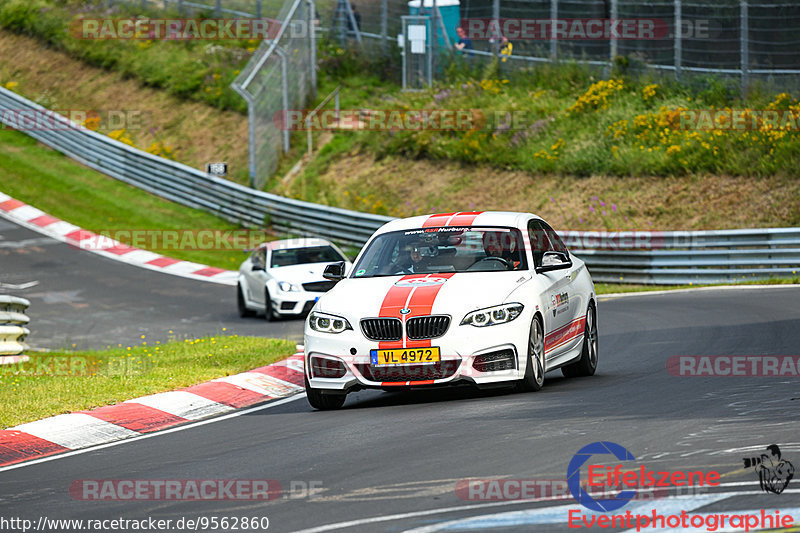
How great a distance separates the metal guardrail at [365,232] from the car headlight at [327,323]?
13.8m

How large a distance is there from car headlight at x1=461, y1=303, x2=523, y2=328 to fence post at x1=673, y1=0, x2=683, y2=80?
20000mm

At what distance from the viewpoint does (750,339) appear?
13.2 metres

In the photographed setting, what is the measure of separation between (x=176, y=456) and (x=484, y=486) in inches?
109

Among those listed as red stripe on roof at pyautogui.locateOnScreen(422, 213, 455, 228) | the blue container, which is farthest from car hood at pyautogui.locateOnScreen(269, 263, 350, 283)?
the blue container

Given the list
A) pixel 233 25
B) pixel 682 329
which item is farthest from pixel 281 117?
pixel 682 329

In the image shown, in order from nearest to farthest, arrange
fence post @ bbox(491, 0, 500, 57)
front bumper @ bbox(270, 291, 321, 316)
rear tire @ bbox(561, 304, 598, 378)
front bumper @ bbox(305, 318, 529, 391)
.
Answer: front bumper @ bbox(305, 318, 529, 391) → rear tire @ bbox(561, 304, 598, 378) → front bumper @ bbox(270, 291, 321, 316) → fence post @ bbox(491, 0, 500, 57)

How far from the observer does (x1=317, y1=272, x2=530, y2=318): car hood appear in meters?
9.73

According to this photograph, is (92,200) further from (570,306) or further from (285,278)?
(570,306)

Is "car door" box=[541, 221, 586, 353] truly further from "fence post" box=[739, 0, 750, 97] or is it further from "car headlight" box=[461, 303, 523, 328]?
"fence post" box=[739, 0, 750, 97]

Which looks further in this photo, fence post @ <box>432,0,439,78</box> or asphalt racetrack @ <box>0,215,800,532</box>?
fence post @ <box>432,0,439,78</box>

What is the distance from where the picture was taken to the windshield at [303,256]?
72.1 feet

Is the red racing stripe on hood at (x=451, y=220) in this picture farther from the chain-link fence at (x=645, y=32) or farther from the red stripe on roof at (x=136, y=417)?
the chain-link fence at (x=645, y=32)

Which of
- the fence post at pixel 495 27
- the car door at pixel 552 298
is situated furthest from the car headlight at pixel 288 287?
the fence post at pixel 495 27

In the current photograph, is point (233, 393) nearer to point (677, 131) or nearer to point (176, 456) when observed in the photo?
point (176, 456)
